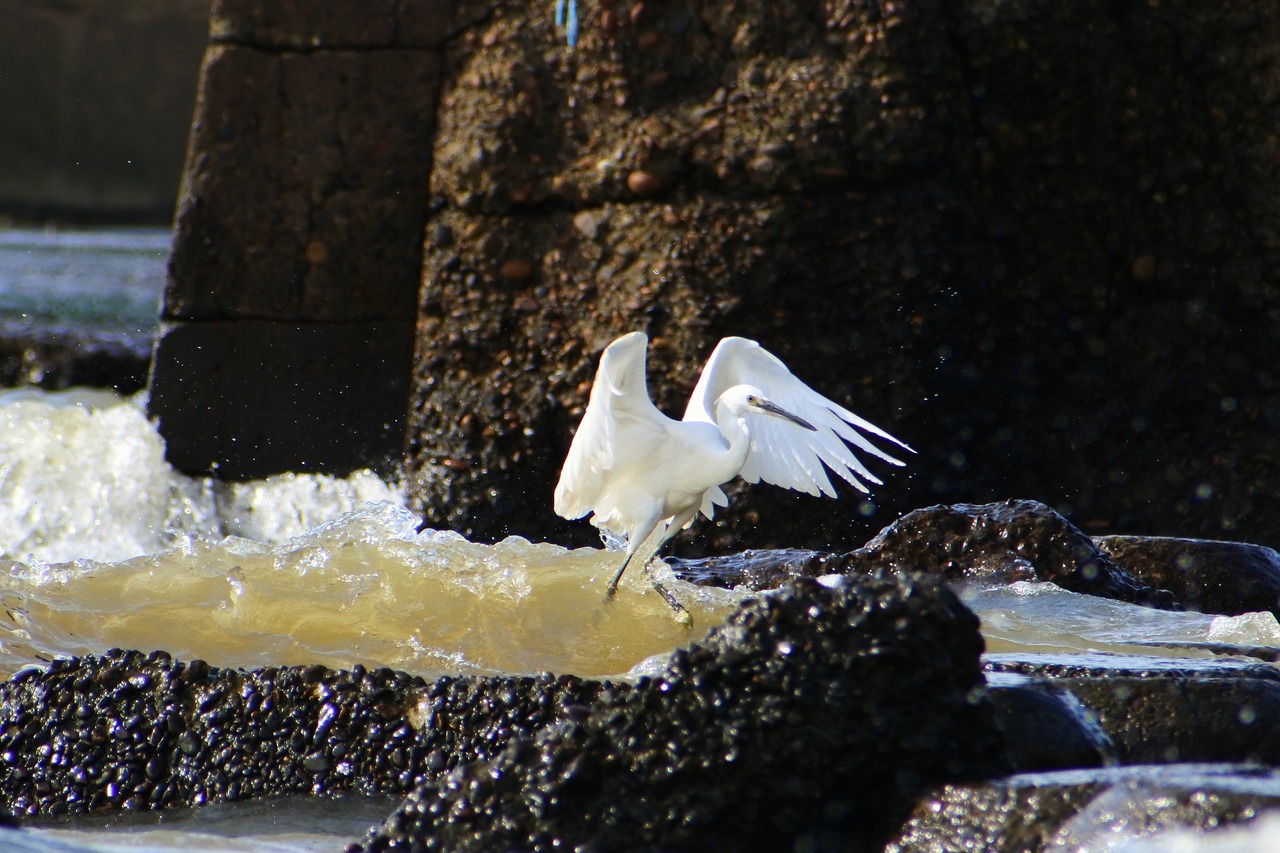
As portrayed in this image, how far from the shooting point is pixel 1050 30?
5.72m

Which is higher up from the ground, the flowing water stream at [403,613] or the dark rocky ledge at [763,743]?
the dark rocky ledge at [763,743]

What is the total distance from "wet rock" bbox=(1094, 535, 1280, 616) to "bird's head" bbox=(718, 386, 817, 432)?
1.24m

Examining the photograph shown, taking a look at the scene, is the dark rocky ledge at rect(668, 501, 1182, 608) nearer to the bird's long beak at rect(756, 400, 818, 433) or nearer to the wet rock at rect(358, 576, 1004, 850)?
the bird's long beak at rect(756, 400, 818, 433)

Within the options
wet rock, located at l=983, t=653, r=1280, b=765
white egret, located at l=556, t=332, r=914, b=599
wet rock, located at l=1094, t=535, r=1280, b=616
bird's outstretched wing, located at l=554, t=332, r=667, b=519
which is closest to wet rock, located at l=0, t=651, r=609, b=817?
wet rock, located at l=983, t=653, r=1280, b=765

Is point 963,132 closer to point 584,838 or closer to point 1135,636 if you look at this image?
point 1135,636

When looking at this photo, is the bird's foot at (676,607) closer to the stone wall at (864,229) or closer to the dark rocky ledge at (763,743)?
the stone wall at (864,229)

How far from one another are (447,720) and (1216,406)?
13.3 feet

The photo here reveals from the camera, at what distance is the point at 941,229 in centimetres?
572

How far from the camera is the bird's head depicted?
4523 millimetres

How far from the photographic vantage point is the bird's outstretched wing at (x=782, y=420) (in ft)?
16.1

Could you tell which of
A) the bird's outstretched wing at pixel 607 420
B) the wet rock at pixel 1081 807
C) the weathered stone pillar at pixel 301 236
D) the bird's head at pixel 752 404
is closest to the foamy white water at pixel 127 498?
the weathered stone pillar at pixel 301 236

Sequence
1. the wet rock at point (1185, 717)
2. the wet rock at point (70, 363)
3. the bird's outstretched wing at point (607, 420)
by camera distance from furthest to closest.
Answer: the wet rock at point (70, 363)
the bird's outstretched wing at point (607, 420)
the wet rock at point (1185, 717)

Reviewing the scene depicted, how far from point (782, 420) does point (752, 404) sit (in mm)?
326

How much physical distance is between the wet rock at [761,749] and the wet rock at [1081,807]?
0.40 feet
